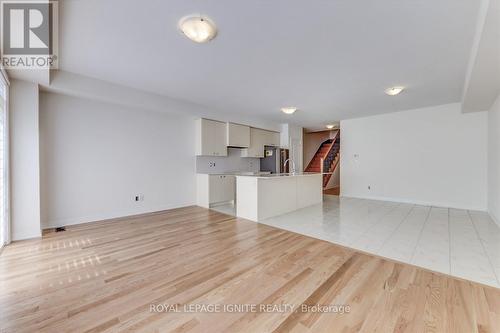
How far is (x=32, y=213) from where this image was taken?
3197 millimetres

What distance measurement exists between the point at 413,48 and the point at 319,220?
3.02 metres

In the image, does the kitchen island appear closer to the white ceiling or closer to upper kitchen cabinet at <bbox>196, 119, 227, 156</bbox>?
upper kitchen cabinet at <bbox>196, 119, 227, 156</bbox>

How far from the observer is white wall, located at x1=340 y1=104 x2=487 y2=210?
16.0ft

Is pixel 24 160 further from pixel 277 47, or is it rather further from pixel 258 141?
pixel 258 141

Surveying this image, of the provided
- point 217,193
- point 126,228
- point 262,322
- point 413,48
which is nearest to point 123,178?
point 126,228

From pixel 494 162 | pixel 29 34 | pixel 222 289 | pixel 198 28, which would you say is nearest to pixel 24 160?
pixel 29 34

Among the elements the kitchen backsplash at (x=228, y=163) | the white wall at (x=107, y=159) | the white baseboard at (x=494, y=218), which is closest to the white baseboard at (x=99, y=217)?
the white wall at (x=107, y=159)

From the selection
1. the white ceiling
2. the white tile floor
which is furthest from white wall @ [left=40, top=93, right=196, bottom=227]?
the white tile floor

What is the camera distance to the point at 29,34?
221 cm

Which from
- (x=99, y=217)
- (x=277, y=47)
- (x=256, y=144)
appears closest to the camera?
(x=277, y=47)

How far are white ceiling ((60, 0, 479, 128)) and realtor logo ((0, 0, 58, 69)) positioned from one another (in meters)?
0.12

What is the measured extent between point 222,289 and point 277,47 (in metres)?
2.78

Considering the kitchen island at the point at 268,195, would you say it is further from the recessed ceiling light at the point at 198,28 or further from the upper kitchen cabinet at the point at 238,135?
the recessed ceiling light at the point at 198,28

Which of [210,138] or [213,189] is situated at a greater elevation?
[210,138]
